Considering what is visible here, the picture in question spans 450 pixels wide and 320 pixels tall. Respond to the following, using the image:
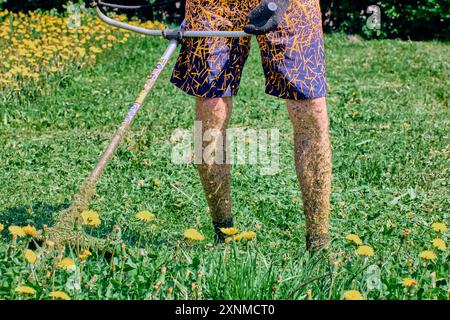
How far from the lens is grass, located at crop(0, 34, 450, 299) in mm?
2484

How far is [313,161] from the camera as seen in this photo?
3076 mm

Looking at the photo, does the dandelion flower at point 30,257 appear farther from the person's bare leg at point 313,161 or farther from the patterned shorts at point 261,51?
the person's bare leg at point 313,161

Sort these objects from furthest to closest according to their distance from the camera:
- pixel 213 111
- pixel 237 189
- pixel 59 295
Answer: pixel 237 189 → pixel 213 111 → pixel 59 295

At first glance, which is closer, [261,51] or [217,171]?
[261,51]

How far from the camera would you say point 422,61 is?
7848 mm

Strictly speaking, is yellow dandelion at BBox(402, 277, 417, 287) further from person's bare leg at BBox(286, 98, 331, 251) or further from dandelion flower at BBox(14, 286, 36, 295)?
dandelion flower at BBox(14, 286, 36, 295)

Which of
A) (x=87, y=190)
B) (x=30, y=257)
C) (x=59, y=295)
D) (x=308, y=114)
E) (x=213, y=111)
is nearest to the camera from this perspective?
(x=59, y=295)

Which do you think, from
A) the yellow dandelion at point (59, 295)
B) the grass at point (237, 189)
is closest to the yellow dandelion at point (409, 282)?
the grass at point (237, 189)

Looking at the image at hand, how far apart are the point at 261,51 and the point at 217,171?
521mm

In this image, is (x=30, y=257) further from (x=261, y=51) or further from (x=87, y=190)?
(x=261, y=51)

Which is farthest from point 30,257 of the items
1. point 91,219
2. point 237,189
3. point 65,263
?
point 237,189

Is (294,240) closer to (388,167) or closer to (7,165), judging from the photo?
(388,167)

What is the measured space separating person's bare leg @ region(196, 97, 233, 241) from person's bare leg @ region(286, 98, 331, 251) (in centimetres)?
26

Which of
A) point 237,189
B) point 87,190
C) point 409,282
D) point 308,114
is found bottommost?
point 409,282
